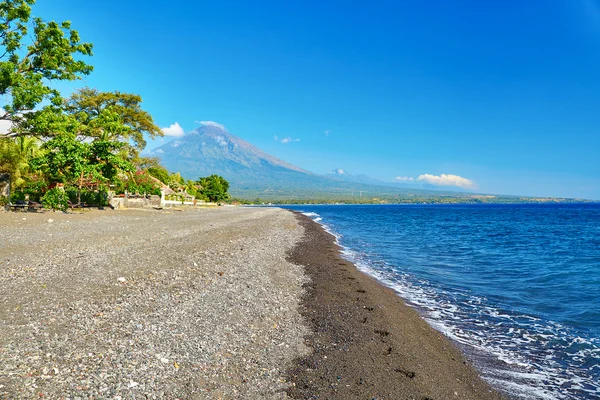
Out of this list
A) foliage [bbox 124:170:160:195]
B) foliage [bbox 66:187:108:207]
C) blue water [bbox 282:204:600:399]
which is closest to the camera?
blue water [bbox 282:204:600:399]

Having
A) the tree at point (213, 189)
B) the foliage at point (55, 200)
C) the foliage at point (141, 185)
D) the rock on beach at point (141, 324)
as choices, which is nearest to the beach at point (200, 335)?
the rock on beach at point (141, 324)

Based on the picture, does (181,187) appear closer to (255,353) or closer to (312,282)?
(312,282)

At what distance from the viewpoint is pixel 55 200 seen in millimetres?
24906

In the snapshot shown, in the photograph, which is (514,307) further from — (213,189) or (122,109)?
Result: (213,189)

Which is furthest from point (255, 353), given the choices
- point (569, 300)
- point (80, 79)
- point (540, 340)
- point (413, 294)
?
point (80, 79)

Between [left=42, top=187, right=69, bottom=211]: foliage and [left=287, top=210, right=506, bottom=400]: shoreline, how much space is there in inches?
890

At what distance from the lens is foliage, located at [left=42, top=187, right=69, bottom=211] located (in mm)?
24766

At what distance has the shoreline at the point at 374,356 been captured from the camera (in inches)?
201

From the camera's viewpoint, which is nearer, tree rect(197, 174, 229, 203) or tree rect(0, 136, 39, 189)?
tree rect(0, 136, 39, 189)

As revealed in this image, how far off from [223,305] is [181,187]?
53.1m

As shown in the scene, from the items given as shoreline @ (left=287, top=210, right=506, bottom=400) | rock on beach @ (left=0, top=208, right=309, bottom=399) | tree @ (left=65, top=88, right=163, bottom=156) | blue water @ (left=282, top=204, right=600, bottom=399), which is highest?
tree @ (left=65, top=88, right=163, bottom=156)

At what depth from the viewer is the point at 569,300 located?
1179 centimetres

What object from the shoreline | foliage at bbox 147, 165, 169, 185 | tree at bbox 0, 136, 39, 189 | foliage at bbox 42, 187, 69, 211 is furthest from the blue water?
foliage at bbox 147, 165, 169, 185

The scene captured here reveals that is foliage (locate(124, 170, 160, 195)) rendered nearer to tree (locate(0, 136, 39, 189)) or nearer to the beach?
tree (locate(0, 136, 39, 189))
